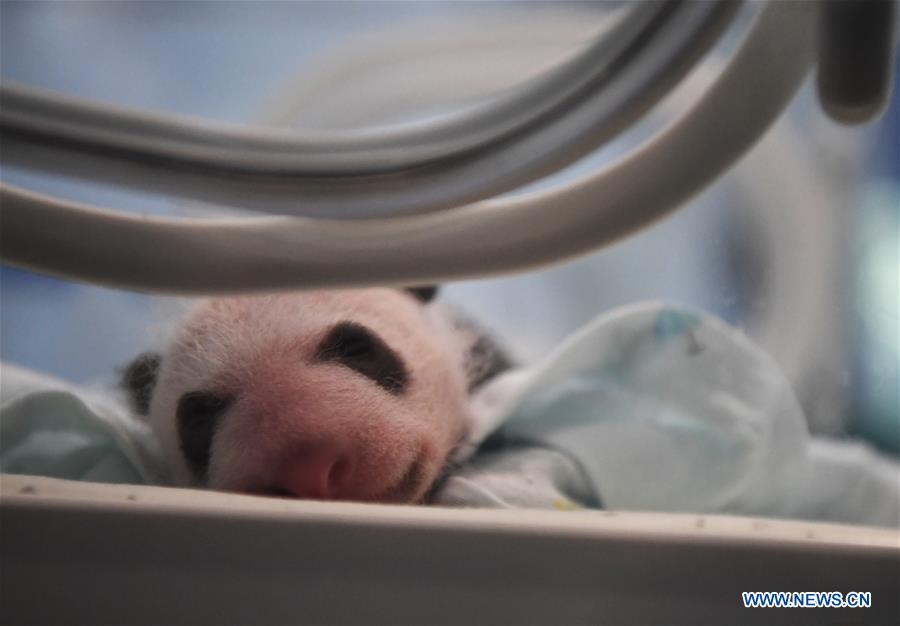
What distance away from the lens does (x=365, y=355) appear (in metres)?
0.70

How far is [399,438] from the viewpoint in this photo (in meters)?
0.64

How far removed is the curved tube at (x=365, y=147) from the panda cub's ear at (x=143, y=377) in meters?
0.32

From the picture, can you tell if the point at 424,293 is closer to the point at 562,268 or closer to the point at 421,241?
the point at 562,268

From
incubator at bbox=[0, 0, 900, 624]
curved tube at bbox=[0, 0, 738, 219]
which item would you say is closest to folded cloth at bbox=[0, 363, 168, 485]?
incubator at bbox=[0, 0, 900, 624]

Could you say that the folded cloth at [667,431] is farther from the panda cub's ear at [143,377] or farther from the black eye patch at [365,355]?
the panda cub's ear at [143,377]

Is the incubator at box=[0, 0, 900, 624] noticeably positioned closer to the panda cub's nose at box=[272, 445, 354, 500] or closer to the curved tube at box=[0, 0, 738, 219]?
the curved tube at box=[0, 0, 738, 219]

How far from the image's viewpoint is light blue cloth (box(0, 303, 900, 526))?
2.53 ft

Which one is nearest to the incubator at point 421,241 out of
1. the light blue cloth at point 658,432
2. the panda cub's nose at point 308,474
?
the panda cub's nose at point 308,474

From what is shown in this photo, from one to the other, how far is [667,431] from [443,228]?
1.58 feet

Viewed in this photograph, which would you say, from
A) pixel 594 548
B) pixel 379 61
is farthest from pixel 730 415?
pixel 379 61

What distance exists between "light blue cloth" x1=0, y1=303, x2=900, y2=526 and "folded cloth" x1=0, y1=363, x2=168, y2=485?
20 mm

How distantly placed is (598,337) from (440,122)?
51 centimetres

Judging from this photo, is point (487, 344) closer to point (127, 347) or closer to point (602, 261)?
point (602, 261)

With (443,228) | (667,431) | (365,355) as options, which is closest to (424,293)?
(365,355)
